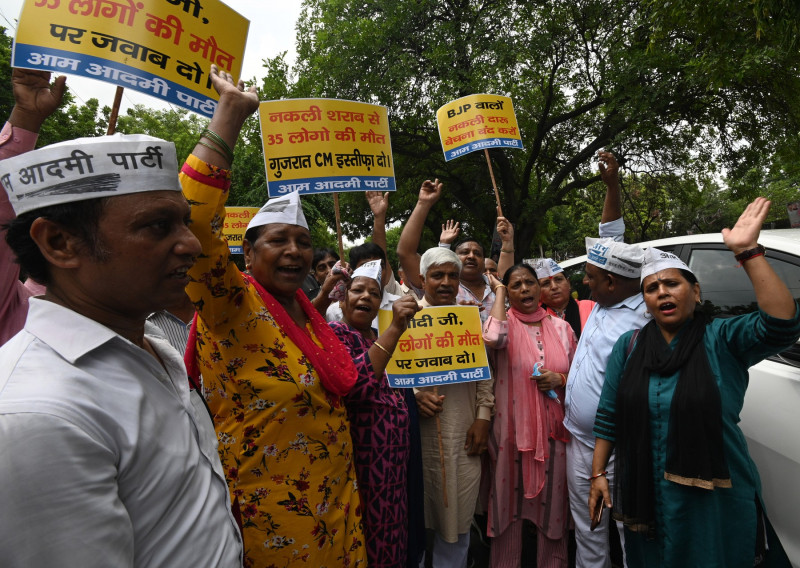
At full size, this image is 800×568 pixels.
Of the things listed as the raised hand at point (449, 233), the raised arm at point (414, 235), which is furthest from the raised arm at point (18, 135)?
the raised hand at point (449, 233)

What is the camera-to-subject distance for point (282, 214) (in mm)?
1967

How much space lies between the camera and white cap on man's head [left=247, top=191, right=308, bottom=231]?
1.96 m

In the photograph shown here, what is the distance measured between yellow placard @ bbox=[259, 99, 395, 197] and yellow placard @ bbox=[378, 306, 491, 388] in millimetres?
1024

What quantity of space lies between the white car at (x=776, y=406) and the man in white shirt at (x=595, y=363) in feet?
1.86

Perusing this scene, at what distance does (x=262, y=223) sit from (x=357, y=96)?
34.1 ft

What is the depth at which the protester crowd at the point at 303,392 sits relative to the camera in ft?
2.88

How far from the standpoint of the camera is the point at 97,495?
30.9 inches

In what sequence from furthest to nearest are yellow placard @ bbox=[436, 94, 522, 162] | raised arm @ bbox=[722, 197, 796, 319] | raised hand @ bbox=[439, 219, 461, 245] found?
yellow placard @ bbox=[436, 94, 522, 162]
raised hand @ bbox=[439, 219, 461, 245]
raised arm @ bbox=[722, 197, 796, 319]

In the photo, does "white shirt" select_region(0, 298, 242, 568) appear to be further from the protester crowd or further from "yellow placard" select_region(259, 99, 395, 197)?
"yellow placard" select_region(259, 99, 395, 197)

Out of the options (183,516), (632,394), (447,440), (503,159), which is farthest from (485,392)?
(503,159)

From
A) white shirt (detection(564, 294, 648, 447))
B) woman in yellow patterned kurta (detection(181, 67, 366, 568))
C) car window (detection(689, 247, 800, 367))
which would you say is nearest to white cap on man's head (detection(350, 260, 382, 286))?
woman in yellow patterned kurta (detection(181, 67, 366, 568))

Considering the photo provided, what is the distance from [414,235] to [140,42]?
2.16 metres

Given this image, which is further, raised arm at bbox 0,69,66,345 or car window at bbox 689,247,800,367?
car window at bbox 689,247,800,367

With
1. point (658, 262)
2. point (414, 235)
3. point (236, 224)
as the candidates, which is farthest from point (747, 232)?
point (236, 224)
